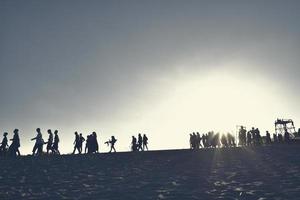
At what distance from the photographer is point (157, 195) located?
1448cm

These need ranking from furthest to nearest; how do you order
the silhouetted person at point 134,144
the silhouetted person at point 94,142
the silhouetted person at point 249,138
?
1. the silhouetted person at point 249,138
2. the silhouetted person at point 134,144
3. the silhouetted person at point 94,142

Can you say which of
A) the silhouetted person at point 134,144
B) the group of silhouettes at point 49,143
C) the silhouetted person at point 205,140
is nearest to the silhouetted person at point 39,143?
the group of silhouettes at point 49,143

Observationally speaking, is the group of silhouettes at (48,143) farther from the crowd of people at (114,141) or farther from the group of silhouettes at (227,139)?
the group of silhouettes at (227,139)

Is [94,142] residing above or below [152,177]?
above

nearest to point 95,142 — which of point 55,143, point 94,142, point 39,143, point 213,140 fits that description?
point 94,142

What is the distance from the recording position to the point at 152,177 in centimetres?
1862

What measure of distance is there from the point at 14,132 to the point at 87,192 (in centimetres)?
1614

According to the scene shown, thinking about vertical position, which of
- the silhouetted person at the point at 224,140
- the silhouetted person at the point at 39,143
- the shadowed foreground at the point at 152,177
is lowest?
the shadowed foreground at the point at 152,177

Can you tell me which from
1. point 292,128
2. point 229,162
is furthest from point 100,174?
point 292,128

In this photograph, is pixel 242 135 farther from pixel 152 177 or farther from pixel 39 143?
pixel 152 177

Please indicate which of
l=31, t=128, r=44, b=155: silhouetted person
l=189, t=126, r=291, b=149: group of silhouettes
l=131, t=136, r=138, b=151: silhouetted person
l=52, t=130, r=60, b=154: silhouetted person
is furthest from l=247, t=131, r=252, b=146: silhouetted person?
l=31, t=128, r=44, b=155: silhouetted person

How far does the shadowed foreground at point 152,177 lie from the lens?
14820 mm

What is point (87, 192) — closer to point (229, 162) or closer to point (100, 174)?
point (100, 174)

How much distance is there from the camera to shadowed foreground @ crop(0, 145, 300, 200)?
48.6 ft
